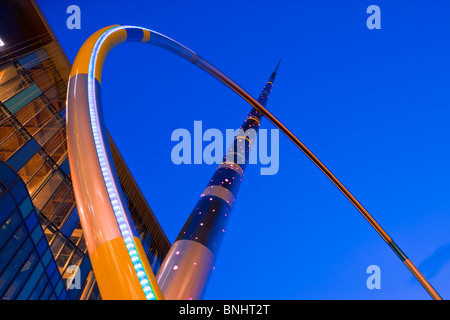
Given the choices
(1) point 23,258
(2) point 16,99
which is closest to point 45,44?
(2) point 16,99

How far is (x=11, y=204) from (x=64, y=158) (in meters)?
9.50

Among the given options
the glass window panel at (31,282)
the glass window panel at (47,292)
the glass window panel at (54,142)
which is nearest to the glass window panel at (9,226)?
the glass window panel at (31,282)

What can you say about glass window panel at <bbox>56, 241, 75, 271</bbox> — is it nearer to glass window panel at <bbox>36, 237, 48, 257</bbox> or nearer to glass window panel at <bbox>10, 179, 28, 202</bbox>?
glass window panel at <bbox>36, 237, 48, 257</bbox>


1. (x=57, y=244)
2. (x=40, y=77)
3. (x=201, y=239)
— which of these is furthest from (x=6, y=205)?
(x=201, y=239)

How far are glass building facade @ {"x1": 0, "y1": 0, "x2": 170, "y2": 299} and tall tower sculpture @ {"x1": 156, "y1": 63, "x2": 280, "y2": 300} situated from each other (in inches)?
564

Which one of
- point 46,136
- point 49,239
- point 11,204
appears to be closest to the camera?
point 11,204

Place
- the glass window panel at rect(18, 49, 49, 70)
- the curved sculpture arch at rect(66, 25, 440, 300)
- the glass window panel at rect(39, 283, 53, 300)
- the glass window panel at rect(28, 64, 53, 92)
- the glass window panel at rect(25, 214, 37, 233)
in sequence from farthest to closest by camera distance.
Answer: the glass window panel at rect(28, 64, 53, 92) < the glass window panel at rect(18, 49, 49, 70) < the glass window panel at rect(39, 283, 53, 300) < the glass window panel at rect(25, 214, 37, 233) < the curved sculpture arch at rect(66, 25, 440, 300)

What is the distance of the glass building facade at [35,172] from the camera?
53.7ft

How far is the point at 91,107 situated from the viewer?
2840 millimetres

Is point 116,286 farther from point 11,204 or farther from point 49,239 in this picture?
point 49,239

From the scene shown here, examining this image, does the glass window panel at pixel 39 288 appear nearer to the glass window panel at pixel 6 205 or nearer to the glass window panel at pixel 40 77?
the glass window panel at pixel 6 205

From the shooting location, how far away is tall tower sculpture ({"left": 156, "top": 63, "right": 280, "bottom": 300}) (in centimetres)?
362

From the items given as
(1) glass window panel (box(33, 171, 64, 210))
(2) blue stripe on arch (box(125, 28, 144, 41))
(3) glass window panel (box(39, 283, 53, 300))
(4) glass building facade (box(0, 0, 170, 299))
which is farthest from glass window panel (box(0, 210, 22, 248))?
(2) blue stripe on arch (box(125, 28, 144, 41))

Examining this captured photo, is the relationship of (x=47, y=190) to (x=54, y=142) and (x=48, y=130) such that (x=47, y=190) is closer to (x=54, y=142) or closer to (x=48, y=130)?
(x=54, y=142)
